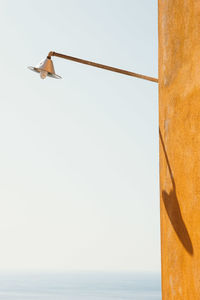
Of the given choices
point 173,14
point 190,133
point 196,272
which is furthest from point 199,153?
point 173,14

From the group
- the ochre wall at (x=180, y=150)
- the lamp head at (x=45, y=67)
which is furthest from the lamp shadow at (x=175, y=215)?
the lamp head at (x=45, y=67)

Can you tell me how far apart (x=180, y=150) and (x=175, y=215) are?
1.43 feet

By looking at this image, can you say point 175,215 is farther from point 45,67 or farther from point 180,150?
point 45,67

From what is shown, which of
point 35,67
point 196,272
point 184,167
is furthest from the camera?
point 35,67

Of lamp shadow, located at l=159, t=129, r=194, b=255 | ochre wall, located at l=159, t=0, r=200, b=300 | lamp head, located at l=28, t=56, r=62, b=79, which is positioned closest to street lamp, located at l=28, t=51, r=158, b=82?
lamp head, located at l=28, t=56, r=62, b=79

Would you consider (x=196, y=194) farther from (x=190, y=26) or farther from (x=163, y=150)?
(x=190, y=26)

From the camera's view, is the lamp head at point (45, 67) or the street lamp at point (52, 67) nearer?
the street lamp at point (52, 67)

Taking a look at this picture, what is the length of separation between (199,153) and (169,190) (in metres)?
0.54

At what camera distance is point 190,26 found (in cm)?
306

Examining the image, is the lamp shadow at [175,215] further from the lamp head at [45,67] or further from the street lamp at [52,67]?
the lamp head at [45,67]

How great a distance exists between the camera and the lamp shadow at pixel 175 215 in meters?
2.90

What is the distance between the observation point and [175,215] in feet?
10.2

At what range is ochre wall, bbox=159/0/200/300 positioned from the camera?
2.84 meters

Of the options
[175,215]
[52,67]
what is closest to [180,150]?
[175,215]
